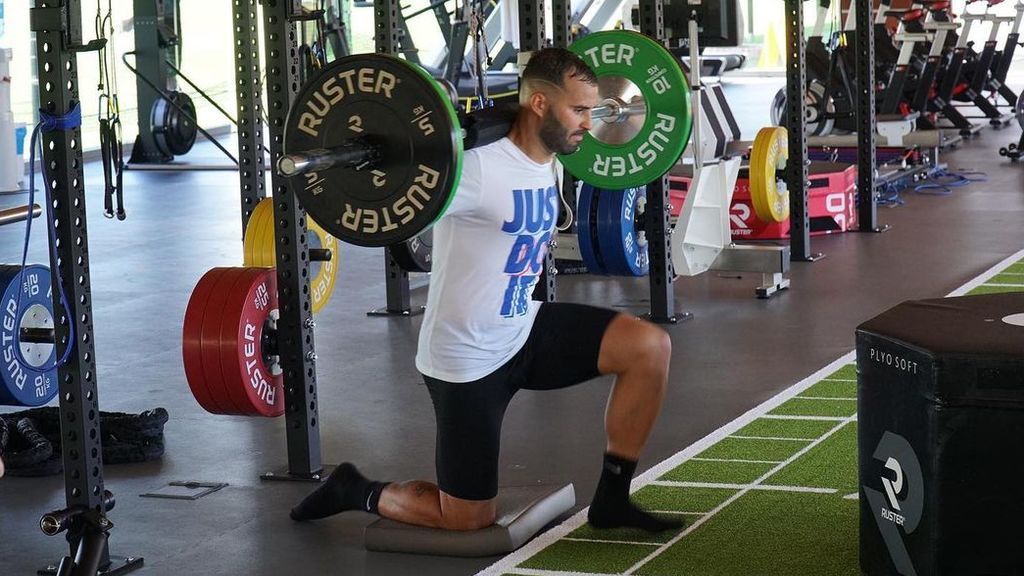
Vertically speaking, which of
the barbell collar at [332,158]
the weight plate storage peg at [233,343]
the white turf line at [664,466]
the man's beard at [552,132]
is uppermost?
the man's beard at [552,132]

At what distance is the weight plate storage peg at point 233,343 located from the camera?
3.68 meters

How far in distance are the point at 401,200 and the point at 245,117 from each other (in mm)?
2449

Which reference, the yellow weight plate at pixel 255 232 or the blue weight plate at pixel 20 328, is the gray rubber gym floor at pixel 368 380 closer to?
the blue weight plate at pixel 20 328

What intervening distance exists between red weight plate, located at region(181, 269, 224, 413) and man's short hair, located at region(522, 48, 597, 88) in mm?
1137

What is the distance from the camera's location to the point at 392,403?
15.5 ft

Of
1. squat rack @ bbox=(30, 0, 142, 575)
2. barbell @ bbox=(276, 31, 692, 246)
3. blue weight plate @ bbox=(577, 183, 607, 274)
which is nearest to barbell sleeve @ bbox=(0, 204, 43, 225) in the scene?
squat rack @ bbox=(30, 0, 142, 575)

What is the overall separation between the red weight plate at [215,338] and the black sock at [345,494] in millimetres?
442

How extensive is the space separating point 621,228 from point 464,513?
2798 millimetres

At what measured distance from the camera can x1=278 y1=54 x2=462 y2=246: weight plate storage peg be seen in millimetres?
2744

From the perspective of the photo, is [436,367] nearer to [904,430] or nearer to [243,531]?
[243,531]

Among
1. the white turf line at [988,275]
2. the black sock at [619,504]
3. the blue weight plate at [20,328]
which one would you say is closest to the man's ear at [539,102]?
the black sock at [619,504]

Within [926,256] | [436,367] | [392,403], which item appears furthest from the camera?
[926,256]

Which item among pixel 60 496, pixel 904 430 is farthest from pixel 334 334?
pixel 904 430

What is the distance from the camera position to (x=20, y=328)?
3.81m
